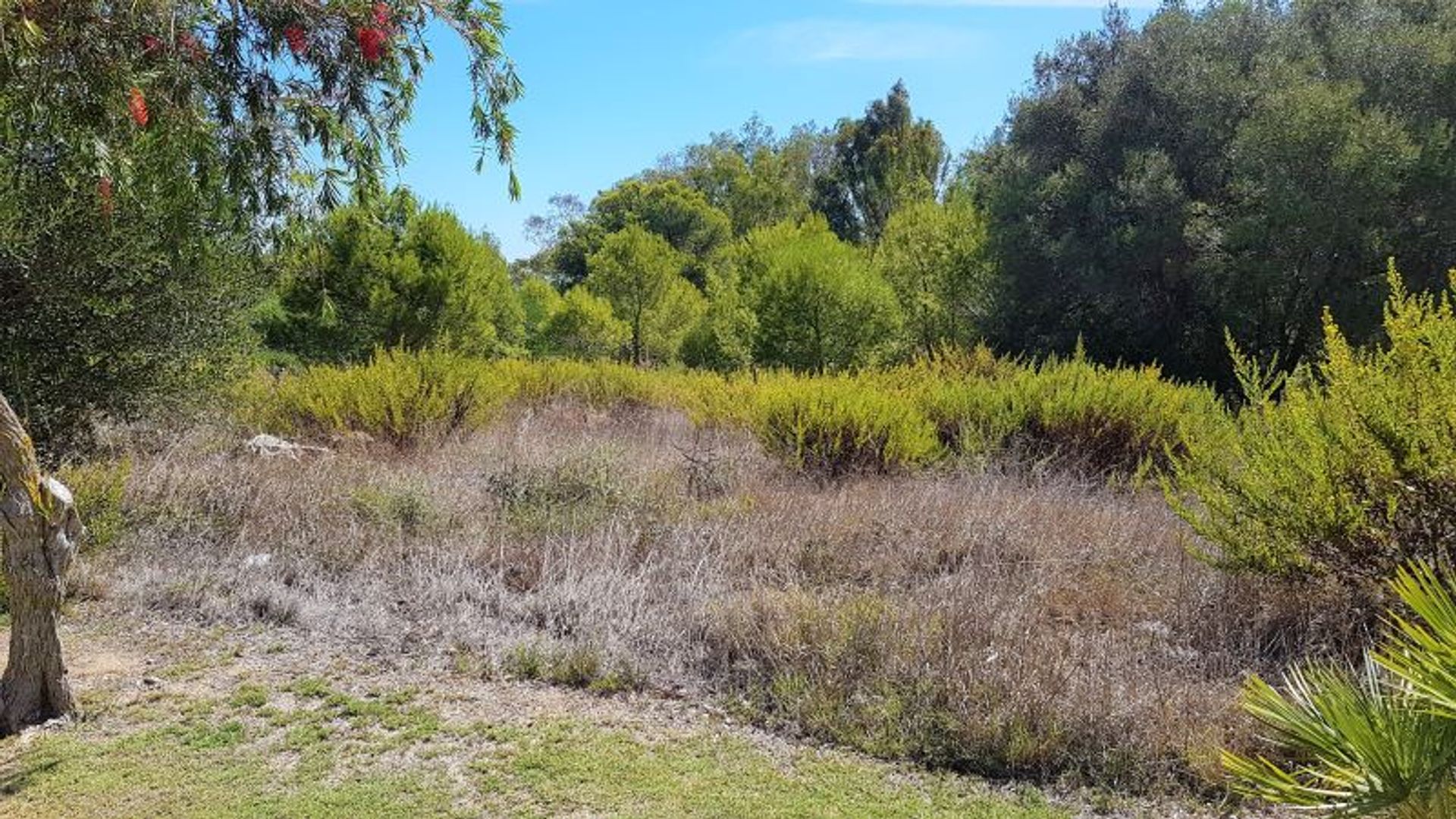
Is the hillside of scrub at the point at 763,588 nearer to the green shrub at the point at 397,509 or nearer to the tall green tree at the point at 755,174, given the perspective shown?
the green shrub at the point at 397,509

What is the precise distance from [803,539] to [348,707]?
8.66 ft

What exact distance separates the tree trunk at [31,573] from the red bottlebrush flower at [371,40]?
5.80 feet

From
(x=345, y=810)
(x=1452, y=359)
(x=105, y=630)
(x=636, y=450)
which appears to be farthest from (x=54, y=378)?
(x=1452, y=359)

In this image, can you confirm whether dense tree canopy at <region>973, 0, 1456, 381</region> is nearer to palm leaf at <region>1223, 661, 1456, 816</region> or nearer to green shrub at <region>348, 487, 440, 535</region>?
green shrub at <region>348, 487, 440, 535</region>

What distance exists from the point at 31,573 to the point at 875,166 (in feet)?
104

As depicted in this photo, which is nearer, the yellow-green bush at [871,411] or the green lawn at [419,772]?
the green lawn at [419,772]

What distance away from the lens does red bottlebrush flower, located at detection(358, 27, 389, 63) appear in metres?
2.66

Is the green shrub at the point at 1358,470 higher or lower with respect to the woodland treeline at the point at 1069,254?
lower

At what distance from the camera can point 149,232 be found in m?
6.41

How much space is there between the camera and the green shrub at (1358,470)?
3621 millimetres

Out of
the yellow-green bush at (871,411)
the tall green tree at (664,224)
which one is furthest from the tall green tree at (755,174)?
the yellow-green bush at (871,411)

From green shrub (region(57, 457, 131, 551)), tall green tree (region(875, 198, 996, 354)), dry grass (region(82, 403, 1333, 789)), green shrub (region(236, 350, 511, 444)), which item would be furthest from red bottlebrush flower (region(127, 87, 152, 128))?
tall green tree (region(875, 198, 996, 354))

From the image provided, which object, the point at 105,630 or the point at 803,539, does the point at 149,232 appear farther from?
the point at 803,539

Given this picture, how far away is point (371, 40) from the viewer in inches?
105
